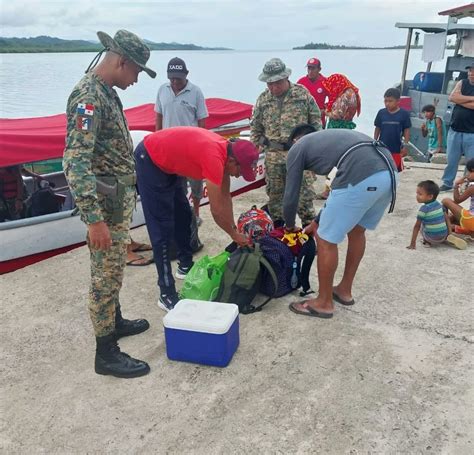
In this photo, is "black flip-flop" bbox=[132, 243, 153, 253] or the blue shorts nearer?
the blue shorts

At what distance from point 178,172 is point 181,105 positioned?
2.29 meters

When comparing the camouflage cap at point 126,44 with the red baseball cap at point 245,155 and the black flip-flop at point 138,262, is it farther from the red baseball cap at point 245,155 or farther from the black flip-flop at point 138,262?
the black flip-flop at point 138,262

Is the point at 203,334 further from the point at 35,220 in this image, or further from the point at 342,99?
the point at 342,99

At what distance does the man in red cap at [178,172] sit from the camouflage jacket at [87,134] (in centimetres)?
65

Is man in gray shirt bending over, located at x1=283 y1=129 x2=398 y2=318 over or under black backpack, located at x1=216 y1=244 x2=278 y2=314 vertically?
over

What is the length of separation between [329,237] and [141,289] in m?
1.77

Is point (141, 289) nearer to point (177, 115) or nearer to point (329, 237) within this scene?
point (329, 237)

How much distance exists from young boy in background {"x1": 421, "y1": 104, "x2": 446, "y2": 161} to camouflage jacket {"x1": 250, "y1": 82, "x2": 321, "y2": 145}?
6697 mm

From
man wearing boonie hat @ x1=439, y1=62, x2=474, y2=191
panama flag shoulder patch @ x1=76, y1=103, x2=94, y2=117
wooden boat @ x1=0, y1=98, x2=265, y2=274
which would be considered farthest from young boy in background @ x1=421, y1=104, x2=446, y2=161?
panama flag shoulder patch @ x1=76, y1=103, x2=94, y2=117

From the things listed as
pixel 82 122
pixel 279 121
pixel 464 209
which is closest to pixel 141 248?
pixel 279 121

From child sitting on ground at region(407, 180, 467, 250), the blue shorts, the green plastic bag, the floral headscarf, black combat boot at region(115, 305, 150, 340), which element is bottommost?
black combat boot at region(115, 305, 150, 340)

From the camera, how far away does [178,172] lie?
3.25 metres

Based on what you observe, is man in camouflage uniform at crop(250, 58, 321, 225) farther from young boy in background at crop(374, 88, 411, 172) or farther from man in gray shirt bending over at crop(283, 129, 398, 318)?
young boy in background at crop(374, 88, 411, 172)

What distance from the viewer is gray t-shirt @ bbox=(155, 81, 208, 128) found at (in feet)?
17.3
